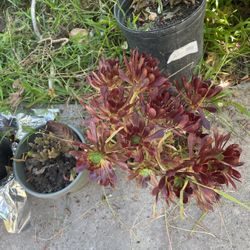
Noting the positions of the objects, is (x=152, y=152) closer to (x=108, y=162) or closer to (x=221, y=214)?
(x=108, y=162)

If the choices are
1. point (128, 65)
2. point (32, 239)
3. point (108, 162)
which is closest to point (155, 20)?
point (128, 65)

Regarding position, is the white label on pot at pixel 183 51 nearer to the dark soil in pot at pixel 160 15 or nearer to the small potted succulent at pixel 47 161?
the dark soil in pot at pixel 160 15

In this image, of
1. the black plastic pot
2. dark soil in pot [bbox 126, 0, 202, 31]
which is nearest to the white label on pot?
the black plastic pot

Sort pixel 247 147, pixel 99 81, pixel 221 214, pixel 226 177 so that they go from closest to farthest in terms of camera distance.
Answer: pixel 226 177
pixel 99 81
pixel 221 214
pixel 247 147

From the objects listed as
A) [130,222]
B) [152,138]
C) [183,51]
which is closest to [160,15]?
[183,51]

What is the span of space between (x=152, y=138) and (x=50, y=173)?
656 millimetres

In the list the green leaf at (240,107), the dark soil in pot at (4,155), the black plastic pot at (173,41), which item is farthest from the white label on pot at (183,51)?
the dark soil in pot at (4,155)

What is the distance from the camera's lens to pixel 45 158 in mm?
1758

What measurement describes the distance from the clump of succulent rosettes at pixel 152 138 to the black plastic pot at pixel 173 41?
0.24m

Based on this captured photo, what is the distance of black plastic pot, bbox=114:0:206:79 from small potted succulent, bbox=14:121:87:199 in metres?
0.45

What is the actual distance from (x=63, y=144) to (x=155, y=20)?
2.10 ft

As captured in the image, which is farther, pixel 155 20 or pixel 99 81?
pixel 155 20

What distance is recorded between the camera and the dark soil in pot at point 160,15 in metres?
1.72

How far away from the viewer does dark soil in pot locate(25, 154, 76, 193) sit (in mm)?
1740
